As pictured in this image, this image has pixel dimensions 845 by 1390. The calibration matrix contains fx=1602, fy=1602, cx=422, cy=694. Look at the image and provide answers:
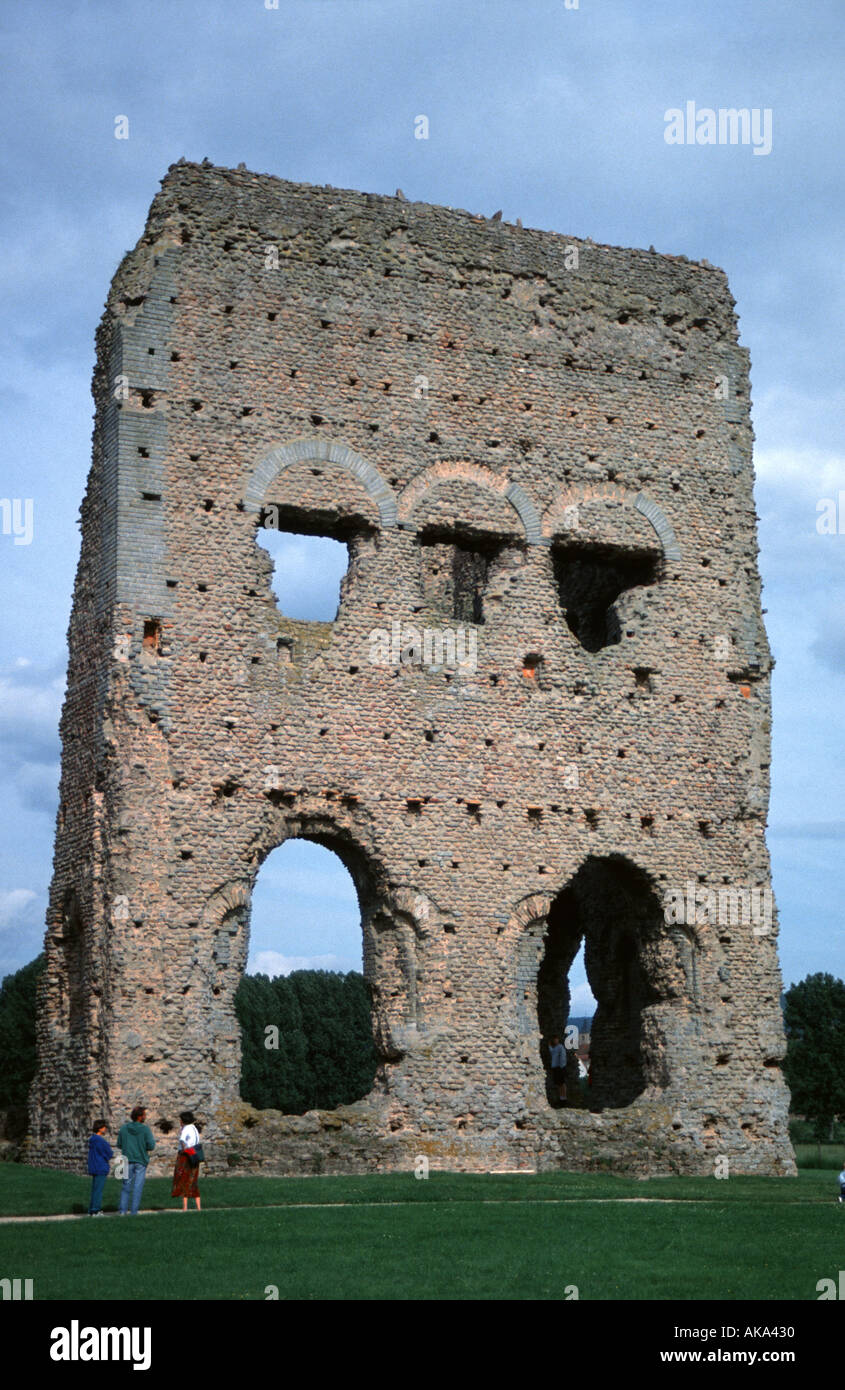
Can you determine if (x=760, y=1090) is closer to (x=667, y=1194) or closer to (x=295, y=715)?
(x=667, y=1194)

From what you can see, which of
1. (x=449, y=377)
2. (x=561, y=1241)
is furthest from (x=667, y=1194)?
(x=449, y=377)

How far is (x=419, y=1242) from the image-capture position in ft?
36.0

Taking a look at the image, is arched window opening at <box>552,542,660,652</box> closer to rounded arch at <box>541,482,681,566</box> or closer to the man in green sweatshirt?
rounded arch at <box>541,482,681,566</box>

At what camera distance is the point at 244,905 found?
16906 millimetres

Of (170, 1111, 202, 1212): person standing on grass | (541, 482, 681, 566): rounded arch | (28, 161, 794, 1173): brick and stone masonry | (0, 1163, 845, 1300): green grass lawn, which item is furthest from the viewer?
(541, 482, 681, 566): rounded arch

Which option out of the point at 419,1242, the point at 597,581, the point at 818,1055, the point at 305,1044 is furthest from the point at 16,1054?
the point at 419,1242

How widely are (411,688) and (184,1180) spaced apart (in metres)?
6.47

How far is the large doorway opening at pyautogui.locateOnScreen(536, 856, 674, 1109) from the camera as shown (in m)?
19.6

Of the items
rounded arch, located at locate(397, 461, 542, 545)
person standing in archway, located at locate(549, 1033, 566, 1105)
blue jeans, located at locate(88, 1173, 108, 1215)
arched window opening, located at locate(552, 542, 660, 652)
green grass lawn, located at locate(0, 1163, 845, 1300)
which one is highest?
rounded arch, located at locate(397, 461, 542, 545)

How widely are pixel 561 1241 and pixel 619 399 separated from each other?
11.8 metres

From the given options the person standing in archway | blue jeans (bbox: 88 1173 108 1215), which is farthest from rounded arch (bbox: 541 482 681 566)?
blue jeans (bbox: 88 1173 108 1215)

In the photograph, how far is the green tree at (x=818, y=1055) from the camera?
3086cm

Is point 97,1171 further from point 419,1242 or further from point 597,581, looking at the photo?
point 597,581

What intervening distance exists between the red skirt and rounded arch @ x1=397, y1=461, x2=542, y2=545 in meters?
7.95
